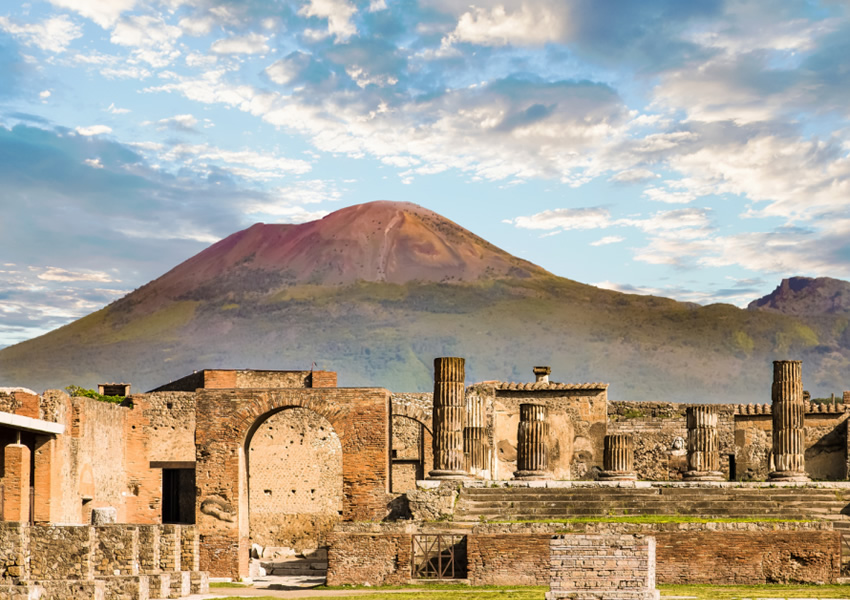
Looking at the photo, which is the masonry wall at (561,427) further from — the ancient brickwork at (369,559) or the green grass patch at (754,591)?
the green grass patch at (754,591)

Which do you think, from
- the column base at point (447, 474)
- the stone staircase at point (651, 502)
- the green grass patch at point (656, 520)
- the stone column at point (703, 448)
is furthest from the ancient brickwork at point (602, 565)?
the stone column at point (703, 448)

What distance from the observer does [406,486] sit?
38.8 meters

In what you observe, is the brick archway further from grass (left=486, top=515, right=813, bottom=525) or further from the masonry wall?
the masonry wall

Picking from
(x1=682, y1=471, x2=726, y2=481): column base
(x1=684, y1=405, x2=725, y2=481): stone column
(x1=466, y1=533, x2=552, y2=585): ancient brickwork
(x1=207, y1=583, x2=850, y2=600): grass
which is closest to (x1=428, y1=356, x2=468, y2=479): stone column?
(x1=682, y1=471, x2=726, y2=481): column base

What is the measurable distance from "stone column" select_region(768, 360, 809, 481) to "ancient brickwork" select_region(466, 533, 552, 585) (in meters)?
8.68

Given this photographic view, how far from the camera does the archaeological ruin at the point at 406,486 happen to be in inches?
898

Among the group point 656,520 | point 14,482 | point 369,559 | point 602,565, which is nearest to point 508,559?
point 369,559

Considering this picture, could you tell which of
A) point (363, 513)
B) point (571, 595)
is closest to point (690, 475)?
point (363, 513)

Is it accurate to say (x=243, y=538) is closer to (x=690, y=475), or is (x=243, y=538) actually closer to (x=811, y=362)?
(x=690, y=475)

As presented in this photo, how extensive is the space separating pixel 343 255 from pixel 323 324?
13679 mm

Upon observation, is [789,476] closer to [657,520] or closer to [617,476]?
[617,476]

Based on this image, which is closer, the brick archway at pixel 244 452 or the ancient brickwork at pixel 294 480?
the brick archway at pixel 244 452

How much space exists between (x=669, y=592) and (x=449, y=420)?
10.0 m

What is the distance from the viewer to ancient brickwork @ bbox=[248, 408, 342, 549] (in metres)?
36.4
